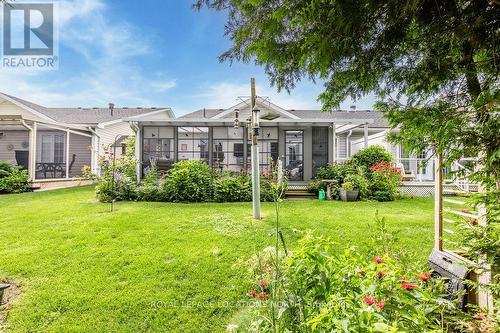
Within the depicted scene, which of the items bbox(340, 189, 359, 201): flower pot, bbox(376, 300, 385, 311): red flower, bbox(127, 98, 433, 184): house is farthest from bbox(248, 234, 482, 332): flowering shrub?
bbox(127, 98, 433, 184): house

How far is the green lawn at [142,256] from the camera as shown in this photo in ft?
8.84

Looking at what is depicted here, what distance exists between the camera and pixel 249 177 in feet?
30.7

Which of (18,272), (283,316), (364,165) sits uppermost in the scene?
(364,165)

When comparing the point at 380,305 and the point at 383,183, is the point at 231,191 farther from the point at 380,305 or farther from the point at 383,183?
the point at 380,305

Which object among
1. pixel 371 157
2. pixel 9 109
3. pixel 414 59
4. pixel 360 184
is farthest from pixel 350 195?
pixel 9 109

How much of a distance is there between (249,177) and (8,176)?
30.5 feet

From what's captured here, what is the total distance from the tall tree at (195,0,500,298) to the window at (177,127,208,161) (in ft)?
33.8

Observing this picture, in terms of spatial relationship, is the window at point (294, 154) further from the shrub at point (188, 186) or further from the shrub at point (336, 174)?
the shrub at point (188, 186)

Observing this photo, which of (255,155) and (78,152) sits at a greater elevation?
(78,152)

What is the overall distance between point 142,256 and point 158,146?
27.5ft

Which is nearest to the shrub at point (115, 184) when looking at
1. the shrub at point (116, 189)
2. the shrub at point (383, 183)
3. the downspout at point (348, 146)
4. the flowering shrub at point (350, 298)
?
the shrub at point (116, 189)

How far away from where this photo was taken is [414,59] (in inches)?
69.2

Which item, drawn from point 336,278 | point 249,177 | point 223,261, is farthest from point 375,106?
point 249,177

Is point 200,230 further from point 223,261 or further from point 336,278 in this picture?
point 336,278
